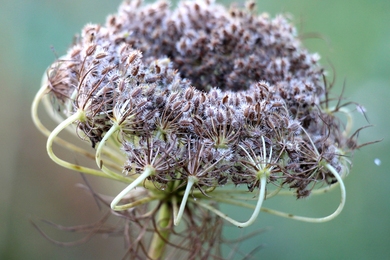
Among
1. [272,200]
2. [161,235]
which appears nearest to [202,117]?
[161,235]

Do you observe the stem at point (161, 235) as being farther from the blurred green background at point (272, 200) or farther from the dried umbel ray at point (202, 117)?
the blurred green background at point (272, 200)

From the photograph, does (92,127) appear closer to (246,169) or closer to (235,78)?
(246,169)

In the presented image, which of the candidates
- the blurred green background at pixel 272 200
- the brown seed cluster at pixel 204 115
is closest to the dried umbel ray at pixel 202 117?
the brown seed cluster at pixel 204 115

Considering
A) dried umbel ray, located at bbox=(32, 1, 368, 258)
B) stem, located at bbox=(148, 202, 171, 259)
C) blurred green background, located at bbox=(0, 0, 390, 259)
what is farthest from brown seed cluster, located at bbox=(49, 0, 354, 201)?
blurred green background, located at bbox=(0, 0, 390, 259)

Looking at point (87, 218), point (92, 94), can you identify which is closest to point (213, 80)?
point (92, 94)

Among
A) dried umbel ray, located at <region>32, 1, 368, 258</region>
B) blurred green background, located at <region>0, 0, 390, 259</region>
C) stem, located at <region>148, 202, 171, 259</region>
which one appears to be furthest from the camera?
blurred green background, located at <region>0, 0, 390, 259</region>

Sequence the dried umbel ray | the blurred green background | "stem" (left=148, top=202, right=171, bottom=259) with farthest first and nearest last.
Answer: the blurred green background
"stem" (left=148, top=202, right=171, bottom=259)
the dried umbel ray

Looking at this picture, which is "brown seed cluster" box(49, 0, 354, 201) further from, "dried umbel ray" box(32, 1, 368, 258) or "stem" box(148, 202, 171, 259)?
"stem" box(148, 202, 171, 259)

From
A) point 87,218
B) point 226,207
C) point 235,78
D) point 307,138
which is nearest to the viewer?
point 307,138
